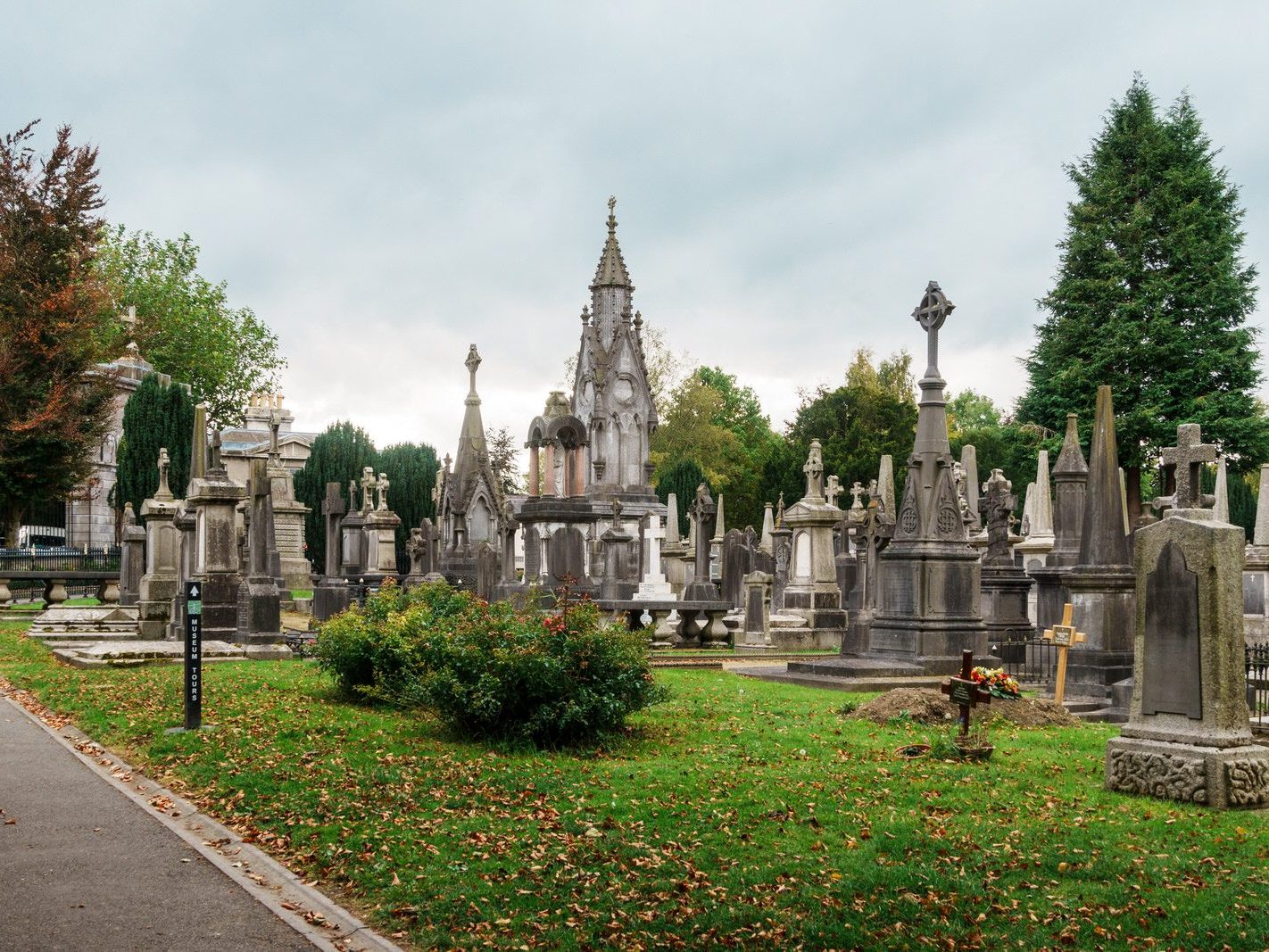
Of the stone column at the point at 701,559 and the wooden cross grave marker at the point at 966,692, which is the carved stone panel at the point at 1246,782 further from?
the stone column at the point at 701,559

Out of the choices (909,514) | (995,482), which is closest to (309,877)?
(909,514)

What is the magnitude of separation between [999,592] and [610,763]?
1247cm

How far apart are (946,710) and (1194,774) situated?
12.6ft

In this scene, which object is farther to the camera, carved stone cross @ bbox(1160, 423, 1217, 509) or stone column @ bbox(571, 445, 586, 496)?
Answer: stone column @ bbox(571, 445, 586, 496)

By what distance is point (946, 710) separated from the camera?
11.8m

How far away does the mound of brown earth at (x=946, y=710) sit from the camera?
38.4ft

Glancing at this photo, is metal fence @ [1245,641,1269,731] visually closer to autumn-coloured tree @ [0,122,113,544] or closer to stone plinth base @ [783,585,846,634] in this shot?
stone plinth base @ [783,585,846,634]

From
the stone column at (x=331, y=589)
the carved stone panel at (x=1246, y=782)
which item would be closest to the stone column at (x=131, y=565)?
the stone column at (x=331, y=589)

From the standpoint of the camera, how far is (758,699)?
1382 centimetres

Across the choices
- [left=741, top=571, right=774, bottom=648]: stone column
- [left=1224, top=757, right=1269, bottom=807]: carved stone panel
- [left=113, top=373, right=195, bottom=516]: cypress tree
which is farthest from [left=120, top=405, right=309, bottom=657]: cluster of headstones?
[left=113, top=373, right=195, bottom=516]: cypress tree

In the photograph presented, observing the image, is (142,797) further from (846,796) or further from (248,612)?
(248,612)

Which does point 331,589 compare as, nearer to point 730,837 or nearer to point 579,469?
point 579,469

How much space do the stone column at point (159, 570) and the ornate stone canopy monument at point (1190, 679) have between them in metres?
17.6

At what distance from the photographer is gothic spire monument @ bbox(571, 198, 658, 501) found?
35.1 metres
